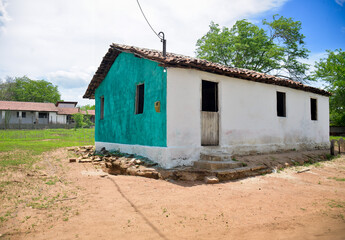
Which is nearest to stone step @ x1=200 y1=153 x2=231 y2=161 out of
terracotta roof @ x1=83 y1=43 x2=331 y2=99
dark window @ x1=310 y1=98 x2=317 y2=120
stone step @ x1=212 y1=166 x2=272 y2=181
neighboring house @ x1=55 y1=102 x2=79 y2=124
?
stone step @ x1=212 y1=166 x2=272 y2=181

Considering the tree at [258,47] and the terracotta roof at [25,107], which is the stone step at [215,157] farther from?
the terracotta roof at [25,107]

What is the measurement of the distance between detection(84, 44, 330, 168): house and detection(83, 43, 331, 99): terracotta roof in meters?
0.03

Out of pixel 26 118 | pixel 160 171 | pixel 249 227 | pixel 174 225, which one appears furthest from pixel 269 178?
pixel 26 118

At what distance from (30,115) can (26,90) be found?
1640 cm

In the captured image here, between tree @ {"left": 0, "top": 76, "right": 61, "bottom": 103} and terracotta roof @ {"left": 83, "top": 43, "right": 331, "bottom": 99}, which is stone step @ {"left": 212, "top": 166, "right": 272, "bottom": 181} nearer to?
terracotta roof @ {"left": 83, "top": 43, "right": 331, "bottom": 99}

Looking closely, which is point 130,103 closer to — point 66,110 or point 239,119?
point 239,119

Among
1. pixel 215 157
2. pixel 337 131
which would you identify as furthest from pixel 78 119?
pixel 337 131

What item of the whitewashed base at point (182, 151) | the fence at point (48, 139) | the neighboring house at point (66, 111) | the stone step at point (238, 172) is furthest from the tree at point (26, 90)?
the stone step at point (238, 172)

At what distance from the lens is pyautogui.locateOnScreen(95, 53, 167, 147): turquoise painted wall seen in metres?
7.52

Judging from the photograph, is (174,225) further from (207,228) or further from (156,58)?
(156,58)

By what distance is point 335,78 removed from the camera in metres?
25.7

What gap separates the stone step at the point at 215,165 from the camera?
6805mm

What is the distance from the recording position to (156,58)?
7117mm

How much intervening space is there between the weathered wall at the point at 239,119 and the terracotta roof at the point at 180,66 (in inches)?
8.9
